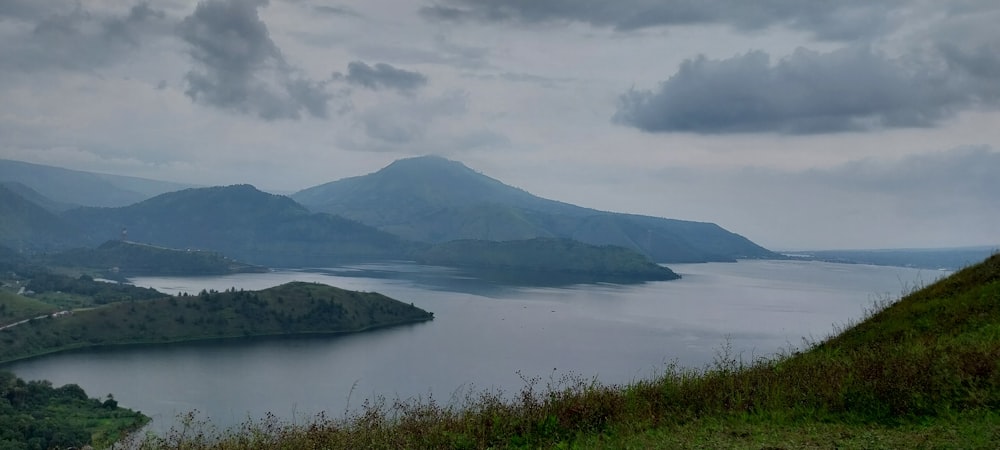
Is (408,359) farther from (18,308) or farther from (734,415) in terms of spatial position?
(18,308)

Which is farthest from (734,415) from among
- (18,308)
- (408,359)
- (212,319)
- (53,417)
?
(18,308)

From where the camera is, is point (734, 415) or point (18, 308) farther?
point (18, 308)

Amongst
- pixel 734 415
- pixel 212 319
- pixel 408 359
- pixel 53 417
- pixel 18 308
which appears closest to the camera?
pixel 734 415

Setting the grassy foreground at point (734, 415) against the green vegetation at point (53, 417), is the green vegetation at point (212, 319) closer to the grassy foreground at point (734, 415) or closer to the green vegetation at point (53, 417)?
the green vegetation at point (53, 417)

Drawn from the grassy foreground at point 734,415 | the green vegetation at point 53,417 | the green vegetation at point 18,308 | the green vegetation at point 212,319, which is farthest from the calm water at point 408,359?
the grassy foreground at point 734,415

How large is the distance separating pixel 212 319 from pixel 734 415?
16536 cm

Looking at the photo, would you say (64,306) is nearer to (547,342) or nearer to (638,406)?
(547,342)

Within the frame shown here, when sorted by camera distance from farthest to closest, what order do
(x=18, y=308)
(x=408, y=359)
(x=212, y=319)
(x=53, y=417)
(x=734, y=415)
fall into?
(x=18, y=308) < (x=212, y=319) < (x=408, y=359) < (x=53, y=417) < (x=734, y=415)

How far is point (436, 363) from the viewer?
4331 inches

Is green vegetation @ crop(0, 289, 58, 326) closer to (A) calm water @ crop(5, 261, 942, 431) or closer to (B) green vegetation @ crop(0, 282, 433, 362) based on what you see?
(B) green vegetation @ crop(0, 282, 433, 362)

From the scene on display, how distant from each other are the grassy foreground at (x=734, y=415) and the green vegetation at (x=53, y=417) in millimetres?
64780

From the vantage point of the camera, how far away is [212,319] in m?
156

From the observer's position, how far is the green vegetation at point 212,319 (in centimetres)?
13875

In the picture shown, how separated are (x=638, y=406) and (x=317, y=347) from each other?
442ft
